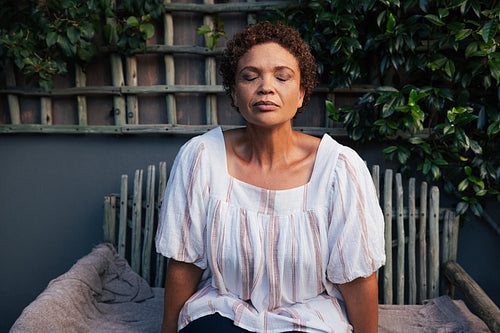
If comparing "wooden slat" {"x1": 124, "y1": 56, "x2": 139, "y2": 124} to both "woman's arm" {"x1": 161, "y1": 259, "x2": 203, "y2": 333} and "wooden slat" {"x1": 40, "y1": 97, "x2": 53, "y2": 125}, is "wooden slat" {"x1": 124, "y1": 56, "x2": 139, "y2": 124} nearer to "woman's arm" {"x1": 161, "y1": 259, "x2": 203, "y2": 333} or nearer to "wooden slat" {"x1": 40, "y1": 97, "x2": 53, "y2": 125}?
"wooden slat" {"x1": 40, "y1": 97, "x2": 53, "y2": 125}

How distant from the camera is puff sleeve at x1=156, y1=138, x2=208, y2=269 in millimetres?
1517

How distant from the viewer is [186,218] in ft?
5.04

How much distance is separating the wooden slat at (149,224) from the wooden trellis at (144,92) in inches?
11.8

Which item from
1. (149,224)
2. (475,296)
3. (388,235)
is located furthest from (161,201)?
(475,296)

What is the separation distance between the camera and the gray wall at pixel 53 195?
8.14 ft

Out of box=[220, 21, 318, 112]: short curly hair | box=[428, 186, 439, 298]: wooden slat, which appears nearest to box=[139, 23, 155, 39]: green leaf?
box=[220, 21, 318, 112]: short curly hair

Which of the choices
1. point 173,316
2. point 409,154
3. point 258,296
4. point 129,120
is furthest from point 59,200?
point 409,154

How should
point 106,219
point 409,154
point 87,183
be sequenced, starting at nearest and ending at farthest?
point 409,154 < point 106,219 < point 87,183

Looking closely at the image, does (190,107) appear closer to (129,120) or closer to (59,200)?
(129,120)

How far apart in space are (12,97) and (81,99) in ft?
1.45

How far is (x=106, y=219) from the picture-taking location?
2.33 metres

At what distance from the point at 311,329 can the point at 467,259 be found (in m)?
1.46

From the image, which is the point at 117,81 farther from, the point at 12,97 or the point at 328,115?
the point at 328,115

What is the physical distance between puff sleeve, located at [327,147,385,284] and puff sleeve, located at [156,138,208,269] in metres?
0.48
